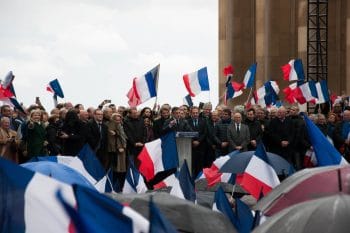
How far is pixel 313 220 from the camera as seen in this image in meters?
9.05

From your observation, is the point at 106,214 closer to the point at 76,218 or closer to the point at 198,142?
the point at 76,218

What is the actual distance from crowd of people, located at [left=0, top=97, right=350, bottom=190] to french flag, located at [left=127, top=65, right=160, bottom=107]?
114 centimetres

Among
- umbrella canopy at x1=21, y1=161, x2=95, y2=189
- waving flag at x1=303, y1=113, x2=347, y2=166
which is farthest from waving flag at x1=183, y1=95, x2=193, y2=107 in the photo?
umbrella canopy at x1=21, y1=161, x2=95, y2=189

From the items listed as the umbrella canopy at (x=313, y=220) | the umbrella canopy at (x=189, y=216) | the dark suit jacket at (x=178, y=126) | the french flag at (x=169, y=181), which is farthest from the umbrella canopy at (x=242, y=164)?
the umbrella canopy at (x=313, y=220)

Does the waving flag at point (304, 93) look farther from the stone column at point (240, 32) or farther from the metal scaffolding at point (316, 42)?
the stone column at point (240, 32)

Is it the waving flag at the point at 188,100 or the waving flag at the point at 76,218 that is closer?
the waving flag at the point at 76,218

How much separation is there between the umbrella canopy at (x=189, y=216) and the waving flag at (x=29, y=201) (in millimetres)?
1579

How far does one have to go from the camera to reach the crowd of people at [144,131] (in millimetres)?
24391

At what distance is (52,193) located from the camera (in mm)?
8812

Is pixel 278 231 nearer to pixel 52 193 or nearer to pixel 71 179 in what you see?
pixel 52 193

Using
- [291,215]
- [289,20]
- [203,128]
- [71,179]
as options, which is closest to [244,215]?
[71,179]

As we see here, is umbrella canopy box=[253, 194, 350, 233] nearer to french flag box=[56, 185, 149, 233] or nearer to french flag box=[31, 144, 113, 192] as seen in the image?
french flag box=[56, 185, 149, 233]

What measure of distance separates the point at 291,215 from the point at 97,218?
1.31 metres

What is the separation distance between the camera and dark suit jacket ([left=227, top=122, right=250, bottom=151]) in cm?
2653
